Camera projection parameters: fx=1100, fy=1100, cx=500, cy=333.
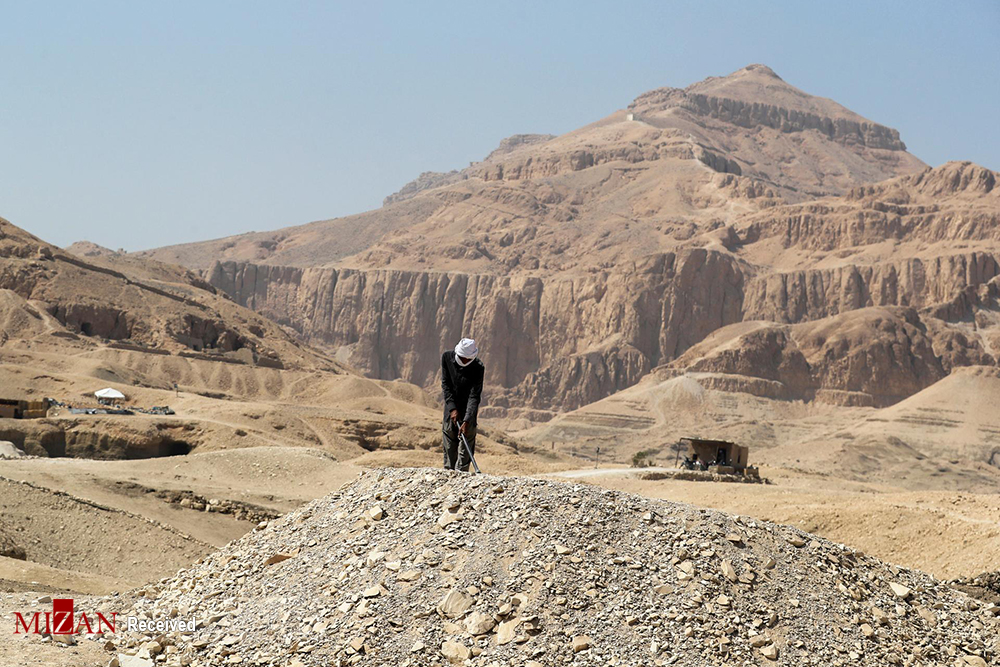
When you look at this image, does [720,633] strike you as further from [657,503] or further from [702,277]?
[702,277]

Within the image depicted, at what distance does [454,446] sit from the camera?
482 inches

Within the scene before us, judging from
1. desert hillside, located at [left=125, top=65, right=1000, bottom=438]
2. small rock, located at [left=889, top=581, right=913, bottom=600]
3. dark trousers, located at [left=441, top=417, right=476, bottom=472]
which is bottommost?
small rock, located at [left=889, top=581, right=913, bottom=600]

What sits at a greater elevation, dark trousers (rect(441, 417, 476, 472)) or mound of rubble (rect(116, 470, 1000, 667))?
dark trousers (rect(441, 417, 476, 472))

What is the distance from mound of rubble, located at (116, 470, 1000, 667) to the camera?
8719 mm

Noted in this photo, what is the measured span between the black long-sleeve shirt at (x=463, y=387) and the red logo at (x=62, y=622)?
13.0 feet

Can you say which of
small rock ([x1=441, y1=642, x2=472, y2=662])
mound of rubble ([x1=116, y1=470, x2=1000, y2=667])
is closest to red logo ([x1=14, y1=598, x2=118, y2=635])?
mound of rubble ([x1=116, y1=470, x2=1000, y2=667])

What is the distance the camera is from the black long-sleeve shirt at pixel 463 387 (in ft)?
39.1

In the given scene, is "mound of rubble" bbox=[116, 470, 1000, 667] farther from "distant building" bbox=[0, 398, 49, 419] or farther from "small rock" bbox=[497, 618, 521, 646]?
"distant building" bbox=[0, 398, 49, 419]

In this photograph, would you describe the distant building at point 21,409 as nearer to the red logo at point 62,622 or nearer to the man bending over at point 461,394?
the red logo at point 62,622

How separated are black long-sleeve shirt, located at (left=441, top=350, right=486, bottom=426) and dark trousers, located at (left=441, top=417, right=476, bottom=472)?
0.31 ft

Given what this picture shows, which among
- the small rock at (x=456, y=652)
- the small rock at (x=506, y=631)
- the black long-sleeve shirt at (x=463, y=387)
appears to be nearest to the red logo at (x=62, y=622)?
the small rock at (x=456, y=652)

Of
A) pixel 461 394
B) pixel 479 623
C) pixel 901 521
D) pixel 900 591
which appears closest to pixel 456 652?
pixel 479 623

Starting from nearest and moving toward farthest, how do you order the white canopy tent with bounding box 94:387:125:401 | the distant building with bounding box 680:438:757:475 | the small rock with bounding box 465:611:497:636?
→ 1. the small rock with bounding box 465:611:497:636
2. the distant building with bounding box 680:438:757:475
3. the white canopy tent with bounding box 94:387:125:401

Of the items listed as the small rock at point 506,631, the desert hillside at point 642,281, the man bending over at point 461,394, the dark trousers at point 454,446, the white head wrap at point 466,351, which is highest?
the desert hillside at point 642,281
